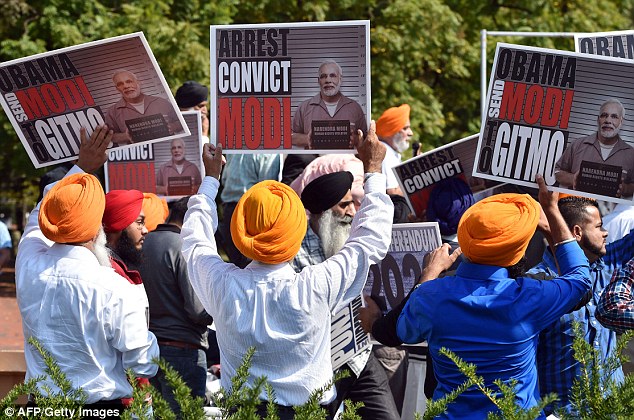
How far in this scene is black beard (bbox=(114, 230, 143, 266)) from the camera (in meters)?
5.72

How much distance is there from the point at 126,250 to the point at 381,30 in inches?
437

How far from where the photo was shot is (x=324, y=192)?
19.2 ft

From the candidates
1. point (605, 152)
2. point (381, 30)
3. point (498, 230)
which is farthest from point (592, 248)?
point (381, 30)

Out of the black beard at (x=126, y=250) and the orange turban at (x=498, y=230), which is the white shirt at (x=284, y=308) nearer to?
the orange turban at (x=498, y=230)

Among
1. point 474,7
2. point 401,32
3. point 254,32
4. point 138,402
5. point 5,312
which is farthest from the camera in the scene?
point 5,312

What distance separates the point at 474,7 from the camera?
59.0 feet

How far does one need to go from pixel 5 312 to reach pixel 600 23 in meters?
12.0

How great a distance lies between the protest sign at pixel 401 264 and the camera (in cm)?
577

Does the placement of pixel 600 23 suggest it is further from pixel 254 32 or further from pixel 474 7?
pixel 254 32

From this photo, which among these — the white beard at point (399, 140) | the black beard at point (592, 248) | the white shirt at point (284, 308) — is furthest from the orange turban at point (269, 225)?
the white beard at point (399, 140)

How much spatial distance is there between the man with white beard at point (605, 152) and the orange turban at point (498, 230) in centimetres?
81

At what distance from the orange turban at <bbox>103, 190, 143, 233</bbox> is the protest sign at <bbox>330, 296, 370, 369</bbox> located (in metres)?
1.19

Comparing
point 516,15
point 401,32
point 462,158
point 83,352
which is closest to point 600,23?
point 516,15

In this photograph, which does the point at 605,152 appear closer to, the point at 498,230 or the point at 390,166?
the point at 498,230
